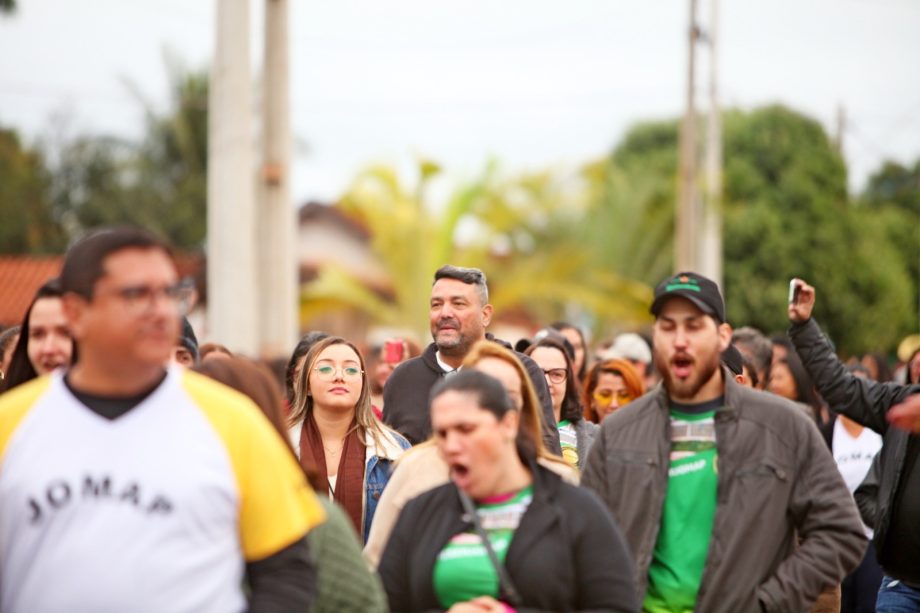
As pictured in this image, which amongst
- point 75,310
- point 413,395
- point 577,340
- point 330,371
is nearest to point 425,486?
point 75,310

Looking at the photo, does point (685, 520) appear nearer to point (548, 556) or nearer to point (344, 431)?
point (548, 556)

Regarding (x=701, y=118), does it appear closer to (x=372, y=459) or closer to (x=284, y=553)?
(x=372, y=459)

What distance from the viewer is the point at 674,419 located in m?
5.88

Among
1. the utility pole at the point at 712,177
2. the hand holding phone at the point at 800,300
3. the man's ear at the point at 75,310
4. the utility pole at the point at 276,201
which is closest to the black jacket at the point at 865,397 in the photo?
the hand holding phone at the point at 800,300

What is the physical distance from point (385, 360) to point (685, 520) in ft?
20.1

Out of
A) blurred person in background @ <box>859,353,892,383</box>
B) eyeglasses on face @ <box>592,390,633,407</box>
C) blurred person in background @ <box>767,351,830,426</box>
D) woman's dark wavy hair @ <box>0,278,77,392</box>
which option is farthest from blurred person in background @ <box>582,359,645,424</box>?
woman's dark wavy hair @ <box>0,278,77,392</box>

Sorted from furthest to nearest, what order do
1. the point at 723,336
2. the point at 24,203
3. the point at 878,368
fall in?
the point at 24,203 < the point at 878,368 < the point at 723,336

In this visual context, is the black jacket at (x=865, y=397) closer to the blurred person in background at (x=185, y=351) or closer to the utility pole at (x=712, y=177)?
the blurred person in background at (x=185, y=351)

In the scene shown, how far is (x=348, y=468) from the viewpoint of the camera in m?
8.05

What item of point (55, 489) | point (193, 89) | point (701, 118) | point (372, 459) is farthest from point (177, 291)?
point (701, 118)

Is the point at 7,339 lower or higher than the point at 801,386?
higher

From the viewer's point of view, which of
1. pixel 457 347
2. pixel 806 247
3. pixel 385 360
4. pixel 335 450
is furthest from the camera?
pixel 806 247

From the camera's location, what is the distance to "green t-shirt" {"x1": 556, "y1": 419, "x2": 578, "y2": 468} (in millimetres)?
8625

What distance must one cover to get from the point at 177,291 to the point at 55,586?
90 centimetres
